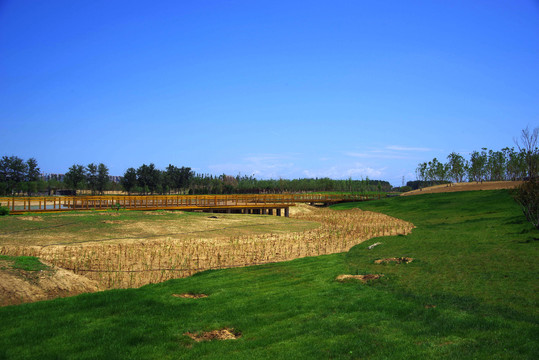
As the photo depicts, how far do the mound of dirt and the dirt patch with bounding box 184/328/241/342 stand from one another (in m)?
5.38

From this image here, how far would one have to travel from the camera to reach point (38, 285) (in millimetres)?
11711

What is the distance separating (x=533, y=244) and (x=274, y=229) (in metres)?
19.6

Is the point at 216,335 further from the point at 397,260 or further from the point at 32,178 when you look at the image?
the point at 32,178

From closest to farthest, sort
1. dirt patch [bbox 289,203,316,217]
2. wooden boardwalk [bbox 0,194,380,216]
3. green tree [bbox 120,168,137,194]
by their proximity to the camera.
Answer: wooden boardwalk [bbox 0,194,380,216] → dirt patch [bbox 289,203,316,217] → green tree [bbox 120,168,137,194]

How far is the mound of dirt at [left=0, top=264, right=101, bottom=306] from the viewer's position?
1091 centimetres

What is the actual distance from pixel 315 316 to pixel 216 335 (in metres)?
2.23

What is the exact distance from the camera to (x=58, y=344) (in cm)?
789

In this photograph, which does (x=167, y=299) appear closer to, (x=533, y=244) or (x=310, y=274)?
(x=310, y=274)

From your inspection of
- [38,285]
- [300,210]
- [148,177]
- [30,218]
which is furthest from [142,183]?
[38,285]

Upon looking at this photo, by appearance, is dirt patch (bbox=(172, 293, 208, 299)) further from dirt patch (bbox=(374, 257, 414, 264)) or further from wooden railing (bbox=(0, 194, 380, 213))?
wooden railing (bbox=(0, 194, 380, 213))

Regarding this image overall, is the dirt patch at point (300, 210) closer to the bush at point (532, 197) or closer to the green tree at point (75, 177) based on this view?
the bush at point (532, 197)

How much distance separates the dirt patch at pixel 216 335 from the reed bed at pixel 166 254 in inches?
246

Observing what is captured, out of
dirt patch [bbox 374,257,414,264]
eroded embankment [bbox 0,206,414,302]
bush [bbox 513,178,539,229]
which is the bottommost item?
eroded embankment [bbox 0,206,414,302]

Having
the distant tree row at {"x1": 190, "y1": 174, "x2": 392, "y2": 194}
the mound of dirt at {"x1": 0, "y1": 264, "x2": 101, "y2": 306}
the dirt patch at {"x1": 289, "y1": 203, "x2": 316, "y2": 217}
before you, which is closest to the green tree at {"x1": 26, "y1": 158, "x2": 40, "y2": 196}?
the distant tree row at {"x1": 190, "y1": 174, "x2": 392, "y2": 194}
